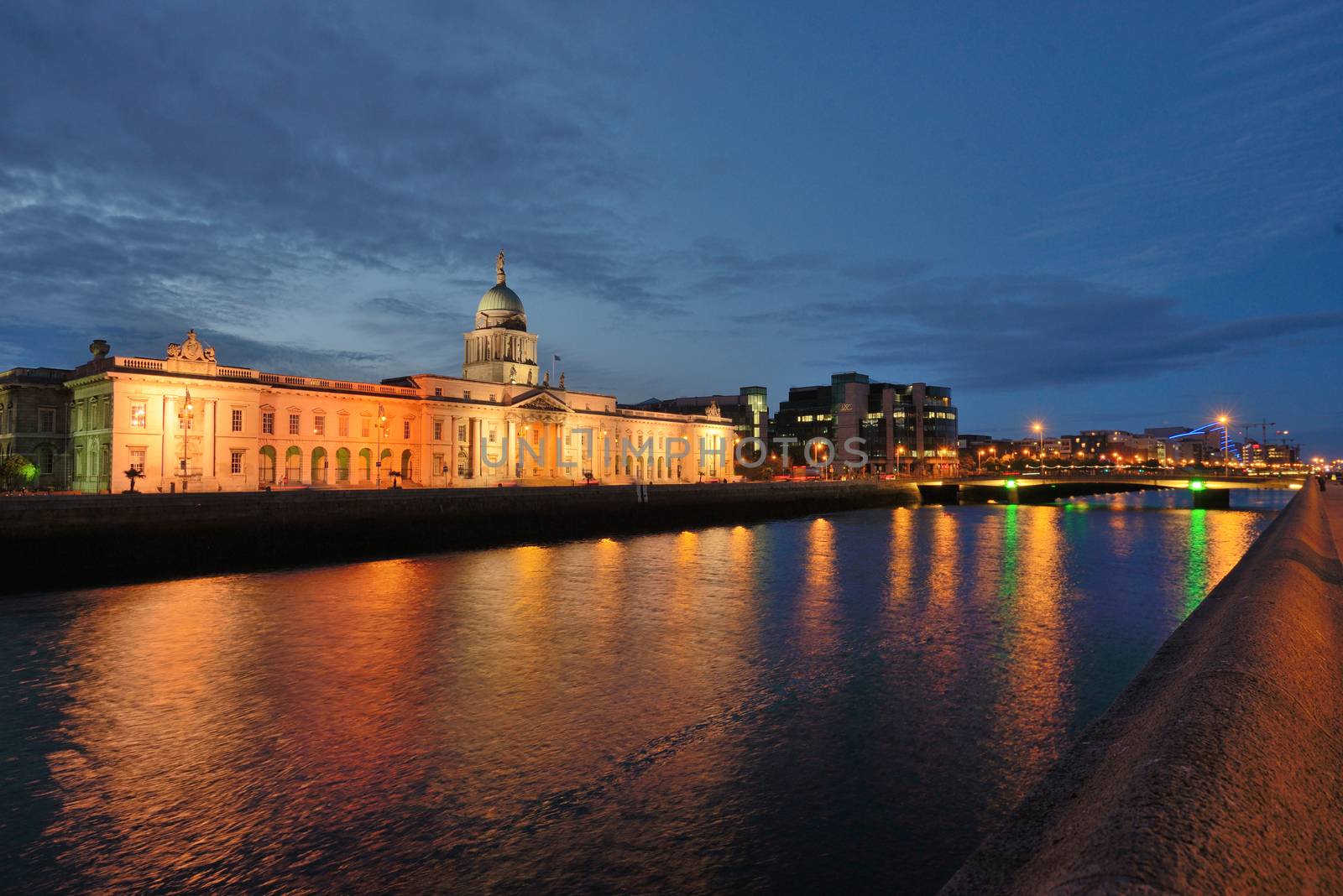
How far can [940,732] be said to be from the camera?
1329cm

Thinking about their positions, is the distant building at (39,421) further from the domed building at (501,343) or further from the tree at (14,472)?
the domed building at (501,343)

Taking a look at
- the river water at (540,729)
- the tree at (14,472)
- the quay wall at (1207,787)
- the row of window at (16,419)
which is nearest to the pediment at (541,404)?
the row of window at (16,419)

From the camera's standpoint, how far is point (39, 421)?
213 ft

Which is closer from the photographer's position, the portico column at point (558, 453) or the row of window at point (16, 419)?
the row of window at point (16, 419)

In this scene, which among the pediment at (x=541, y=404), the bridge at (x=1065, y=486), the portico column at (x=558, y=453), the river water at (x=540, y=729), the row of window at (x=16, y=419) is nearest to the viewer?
the river water at (x=540, y=729)

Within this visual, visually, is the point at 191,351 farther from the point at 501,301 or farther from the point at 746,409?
the point at 746,409

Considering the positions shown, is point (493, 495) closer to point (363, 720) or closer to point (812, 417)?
point (363, 720)

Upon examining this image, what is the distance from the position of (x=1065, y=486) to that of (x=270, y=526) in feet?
306

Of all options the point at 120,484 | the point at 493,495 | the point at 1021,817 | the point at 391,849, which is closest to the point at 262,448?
the point at 120,484

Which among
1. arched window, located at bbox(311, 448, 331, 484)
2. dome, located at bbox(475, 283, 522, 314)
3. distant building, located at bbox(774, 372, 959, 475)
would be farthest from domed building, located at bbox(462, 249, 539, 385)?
distant building, located at bbox(774, 372, 959, 475)

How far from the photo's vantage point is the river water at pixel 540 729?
30.9 ft

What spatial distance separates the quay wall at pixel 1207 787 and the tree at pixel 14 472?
60356 mm

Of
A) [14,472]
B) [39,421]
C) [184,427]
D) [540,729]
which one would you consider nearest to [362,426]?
[184,427]

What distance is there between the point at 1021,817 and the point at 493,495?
46.0m
